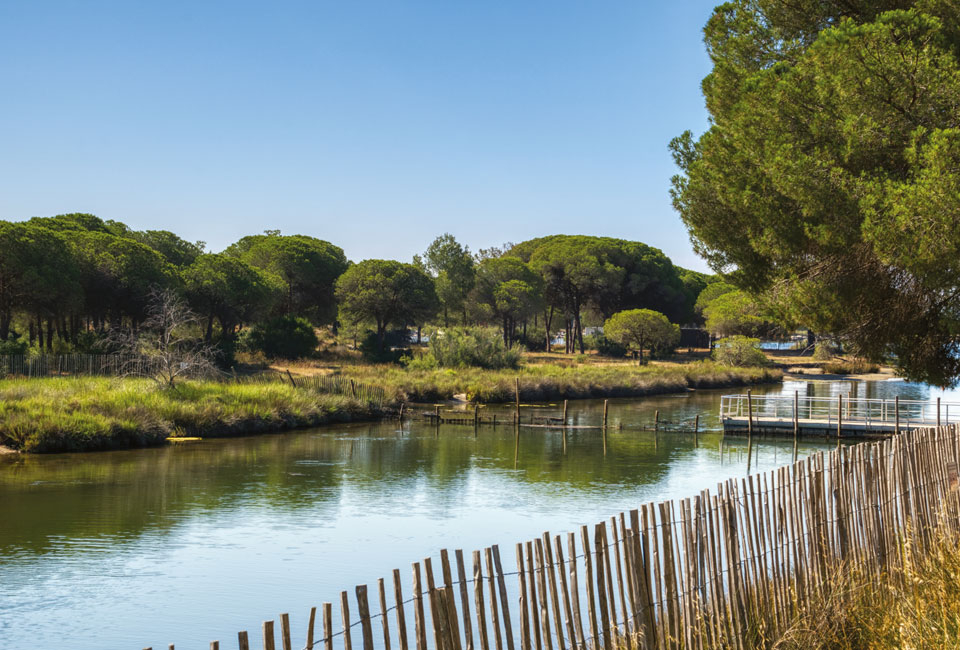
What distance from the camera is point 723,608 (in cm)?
608

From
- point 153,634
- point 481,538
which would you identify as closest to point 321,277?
point 481,538

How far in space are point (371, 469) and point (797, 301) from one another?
46.2 feet

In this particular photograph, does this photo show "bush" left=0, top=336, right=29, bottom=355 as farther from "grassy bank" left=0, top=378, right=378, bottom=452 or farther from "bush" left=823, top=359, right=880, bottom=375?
"bush" left=823, top=359, right=880, bottom=375

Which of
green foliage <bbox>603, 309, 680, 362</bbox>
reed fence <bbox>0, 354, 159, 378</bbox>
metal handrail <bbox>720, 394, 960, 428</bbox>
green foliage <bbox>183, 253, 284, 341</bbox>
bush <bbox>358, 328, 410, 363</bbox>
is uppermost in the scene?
green foliage <bbox>183, 253, 284, 341</bbox>

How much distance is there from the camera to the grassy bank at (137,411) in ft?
77.9

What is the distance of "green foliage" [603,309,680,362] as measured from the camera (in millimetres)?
63156

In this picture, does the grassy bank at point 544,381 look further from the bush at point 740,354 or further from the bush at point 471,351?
the bush at point 740,354

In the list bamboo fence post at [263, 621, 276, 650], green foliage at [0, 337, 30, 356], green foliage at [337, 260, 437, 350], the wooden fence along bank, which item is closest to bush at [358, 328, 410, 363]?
green foliage at [337, 260, 437, 350]

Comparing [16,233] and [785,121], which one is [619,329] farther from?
[785,121]

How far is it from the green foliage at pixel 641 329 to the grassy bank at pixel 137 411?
33.4 metres

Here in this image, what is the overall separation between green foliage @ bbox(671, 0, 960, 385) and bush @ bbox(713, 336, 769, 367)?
50.4m

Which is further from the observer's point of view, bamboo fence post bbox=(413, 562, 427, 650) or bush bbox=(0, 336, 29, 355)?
bush bbox=(0, 336, 29, 355)

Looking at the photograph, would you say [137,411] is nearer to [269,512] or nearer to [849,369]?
[269,512]

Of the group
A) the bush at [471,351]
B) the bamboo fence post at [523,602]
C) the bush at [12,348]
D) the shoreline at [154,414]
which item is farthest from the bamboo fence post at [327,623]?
the bush at [471,351]
